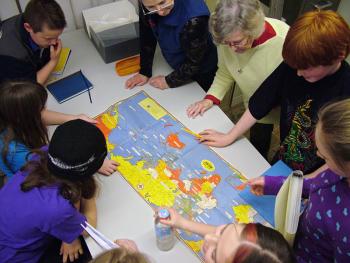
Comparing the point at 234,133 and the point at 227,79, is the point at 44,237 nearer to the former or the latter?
the point at 234,133

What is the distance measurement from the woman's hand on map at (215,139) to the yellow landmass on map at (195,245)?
44cm

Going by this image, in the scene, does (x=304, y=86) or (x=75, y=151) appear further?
(x=304, y=86)

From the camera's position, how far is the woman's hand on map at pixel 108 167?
1406mm

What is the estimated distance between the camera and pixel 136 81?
5.83 ft

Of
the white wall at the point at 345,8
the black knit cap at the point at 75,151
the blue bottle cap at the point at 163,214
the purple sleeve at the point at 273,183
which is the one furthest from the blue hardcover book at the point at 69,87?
the white wall at the point at 345,8

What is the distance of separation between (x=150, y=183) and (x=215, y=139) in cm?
34

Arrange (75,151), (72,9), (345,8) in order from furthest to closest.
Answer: (345,8)
(72,9)
(75,151)

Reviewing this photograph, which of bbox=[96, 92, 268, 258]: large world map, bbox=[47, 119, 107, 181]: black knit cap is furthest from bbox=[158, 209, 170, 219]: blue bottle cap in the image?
bbox=[47, 119, 107, 181]: black knit cap

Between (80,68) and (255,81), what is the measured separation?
91 centimetres

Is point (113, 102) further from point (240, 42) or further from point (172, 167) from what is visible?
point (240, 42)

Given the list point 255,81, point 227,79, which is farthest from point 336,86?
point 227,79

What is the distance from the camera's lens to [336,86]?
1220 mm

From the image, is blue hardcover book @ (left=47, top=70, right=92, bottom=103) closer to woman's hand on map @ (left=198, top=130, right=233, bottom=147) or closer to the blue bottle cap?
woman's hand on map @ (left=198, top=130, right=233, bottom=147)

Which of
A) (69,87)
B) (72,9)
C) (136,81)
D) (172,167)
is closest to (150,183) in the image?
(172,167)
